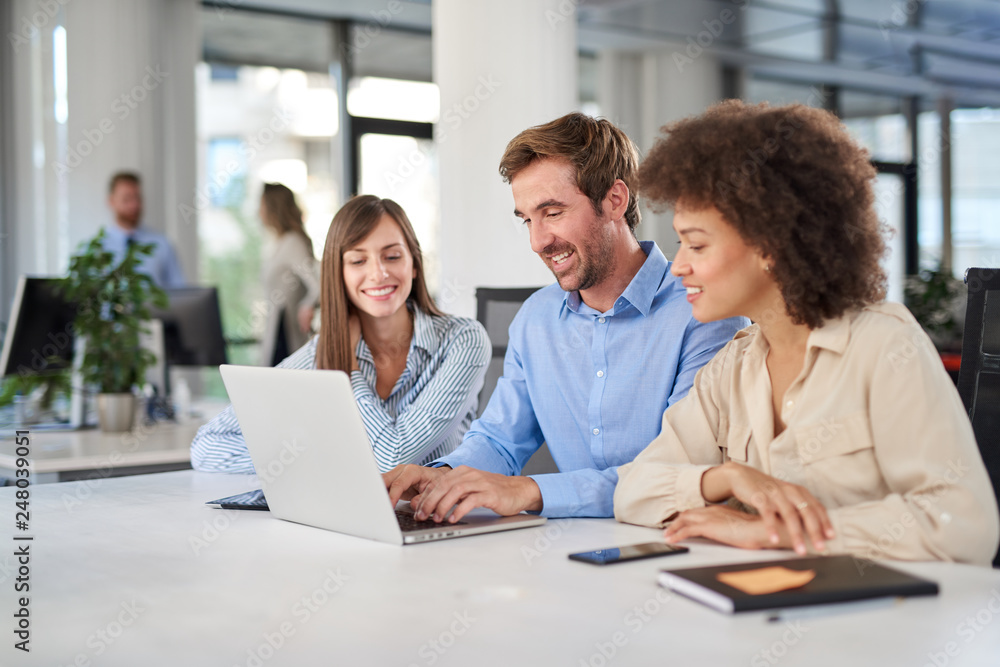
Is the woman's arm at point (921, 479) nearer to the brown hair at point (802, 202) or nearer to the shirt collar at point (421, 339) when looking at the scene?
the brown hair at point (802, 202)

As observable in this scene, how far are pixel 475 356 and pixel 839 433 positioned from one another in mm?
1078

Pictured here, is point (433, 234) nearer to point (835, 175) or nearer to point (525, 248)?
point (525, 248)

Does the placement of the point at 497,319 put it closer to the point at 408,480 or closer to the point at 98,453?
the point at 408,480

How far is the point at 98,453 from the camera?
2.66m

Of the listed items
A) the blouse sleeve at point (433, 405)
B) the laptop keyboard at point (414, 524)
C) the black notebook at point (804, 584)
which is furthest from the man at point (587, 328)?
the black notebook at point (804, 584)

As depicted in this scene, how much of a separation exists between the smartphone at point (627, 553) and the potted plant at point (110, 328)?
233cm

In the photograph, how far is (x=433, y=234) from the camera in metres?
7.77

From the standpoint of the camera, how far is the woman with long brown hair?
6.97 feet

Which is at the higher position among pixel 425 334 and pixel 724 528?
pixel 425 334

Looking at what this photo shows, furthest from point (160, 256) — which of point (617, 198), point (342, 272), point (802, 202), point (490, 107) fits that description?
point (802, 202)

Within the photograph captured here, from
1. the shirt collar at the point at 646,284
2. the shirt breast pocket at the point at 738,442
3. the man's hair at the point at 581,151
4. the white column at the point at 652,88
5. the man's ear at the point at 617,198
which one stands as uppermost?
the white column at the point at 652,88

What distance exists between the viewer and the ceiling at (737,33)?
686cm

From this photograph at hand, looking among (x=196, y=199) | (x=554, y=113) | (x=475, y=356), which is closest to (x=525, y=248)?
(x=554, y=113)

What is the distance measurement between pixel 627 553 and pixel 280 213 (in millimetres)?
4611
